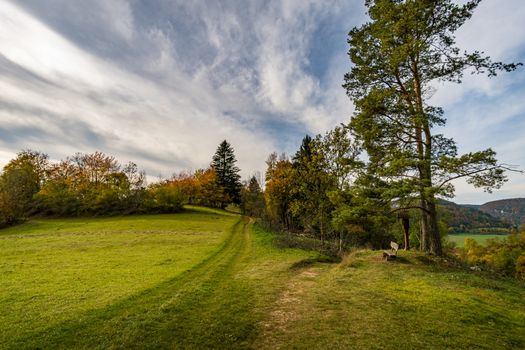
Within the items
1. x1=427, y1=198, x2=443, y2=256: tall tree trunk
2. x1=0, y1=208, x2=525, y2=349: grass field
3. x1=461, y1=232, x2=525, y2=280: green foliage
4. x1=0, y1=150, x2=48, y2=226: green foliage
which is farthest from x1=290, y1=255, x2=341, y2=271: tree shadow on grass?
x1=0, y1=150, x2=48, y2=226: green foliage

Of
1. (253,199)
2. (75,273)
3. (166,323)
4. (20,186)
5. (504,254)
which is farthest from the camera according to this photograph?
(253,199)

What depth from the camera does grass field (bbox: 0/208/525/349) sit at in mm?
6820

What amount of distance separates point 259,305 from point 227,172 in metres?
65.7

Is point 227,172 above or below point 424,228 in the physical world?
above

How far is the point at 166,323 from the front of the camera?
7855 millimetres

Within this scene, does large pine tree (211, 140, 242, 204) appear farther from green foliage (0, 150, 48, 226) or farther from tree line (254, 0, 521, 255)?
tree line (254, 0, 521, 255)

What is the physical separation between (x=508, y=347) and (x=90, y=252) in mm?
25019

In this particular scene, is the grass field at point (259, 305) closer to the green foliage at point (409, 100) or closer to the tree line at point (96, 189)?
the green foliage at point (409, 100)

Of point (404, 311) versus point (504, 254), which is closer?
point (404, 311)

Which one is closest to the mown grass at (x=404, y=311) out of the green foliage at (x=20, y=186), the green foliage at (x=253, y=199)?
the green foliage at (x=253, y=199)

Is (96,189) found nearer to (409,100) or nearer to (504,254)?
(409,100)

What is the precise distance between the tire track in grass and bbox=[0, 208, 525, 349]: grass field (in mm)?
34

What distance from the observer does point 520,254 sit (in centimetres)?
5366

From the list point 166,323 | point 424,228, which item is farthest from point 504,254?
point 166,323
